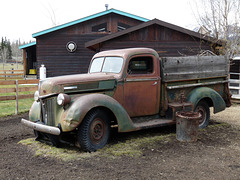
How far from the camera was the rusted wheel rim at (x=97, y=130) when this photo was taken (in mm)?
4809

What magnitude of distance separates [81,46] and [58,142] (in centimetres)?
1180

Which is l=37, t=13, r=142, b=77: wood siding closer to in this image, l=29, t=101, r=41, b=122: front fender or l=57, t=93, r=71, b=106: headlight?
l=29, t=101, r=41, b=122: front fender

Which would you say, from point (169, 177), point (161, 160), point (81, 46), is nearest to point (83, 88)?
point (161, 160)

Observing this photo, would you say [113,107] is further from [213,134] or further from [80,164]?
[213,134]

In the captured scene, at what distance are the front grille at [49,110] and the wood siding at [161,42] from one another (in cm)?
817

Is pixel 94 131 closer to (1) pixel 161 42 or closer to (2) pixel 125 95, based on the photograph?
(2) pixel 125 95

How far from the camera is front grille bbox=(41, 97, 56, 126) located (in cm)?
484

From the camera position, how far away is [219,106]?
676 cm

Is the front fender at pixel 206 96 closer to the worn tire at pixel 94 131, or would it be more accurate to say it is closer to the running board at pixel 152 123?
the running board at pixel 152 123

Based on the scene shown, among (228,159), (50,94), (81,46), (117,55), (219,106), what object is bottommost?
(228,159)

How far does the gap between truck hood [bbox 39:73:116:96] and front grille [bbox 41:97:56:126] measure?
0.13 metres

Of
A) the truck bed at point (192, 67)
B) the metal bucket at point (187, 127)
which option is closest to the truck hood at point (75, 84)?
the truck bed at point (192, 67)

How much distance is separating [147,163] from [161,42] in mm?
9862

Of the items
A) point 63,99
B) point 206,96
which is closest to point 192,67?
point 206,96
